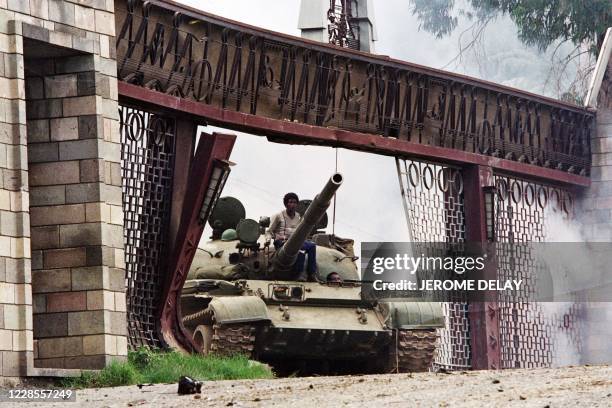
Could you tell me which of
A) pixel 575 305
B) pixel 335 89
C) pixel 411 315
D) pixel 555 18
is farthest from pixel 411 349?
pixel 555 18

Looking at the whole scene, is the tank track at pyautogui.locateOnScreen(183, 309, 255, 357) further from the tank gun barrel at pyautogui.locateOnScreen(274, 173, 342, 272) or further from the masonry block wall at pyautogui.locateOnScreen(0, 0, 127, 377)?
the masonry block wall at pyautogui.locateOnScreen(0, 0, 127, 377)

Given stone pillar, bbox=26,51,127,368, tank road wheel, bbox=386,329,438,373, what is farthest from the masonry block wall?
tank road wheel, bbox=386,329,438,373

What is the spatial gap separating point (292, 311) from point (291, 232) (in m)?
0.93

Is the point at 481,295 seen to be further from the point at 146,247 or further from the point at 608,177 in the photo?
the point at 146,247

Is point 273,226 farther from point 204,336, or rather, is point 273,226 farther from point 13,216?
point 13,216

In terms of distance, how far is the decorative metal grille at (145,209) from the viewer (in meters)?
18.9

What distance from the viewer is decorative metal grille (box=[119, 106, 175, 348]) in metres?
18.9

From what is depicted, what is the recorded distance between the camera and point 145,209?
1925cm

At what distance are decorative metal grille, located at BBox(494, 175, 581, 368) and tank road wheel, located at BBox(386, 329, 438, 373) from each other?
1.78m

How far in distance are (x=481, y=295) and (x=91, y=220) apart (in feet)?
28.3

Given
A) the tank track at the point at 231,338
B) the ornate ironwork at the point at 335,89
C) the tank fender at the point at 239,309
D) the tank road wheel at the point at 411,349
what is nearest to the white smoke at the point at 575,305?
the ornate ironwork at the point at 335,89

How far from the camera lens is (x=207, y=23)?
2011 centimetres

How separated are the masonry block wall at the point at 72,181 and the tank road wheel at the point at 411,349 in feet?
21.2

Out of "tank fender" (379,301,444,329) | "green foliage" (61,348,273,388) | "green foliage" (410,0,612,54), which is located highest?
"green foliage" (410,0,612,54)
